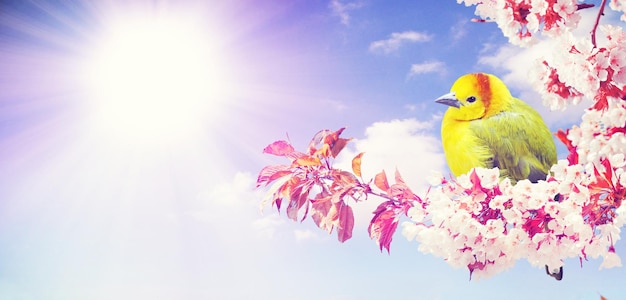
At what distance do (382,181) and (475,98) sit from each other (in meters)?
0.54

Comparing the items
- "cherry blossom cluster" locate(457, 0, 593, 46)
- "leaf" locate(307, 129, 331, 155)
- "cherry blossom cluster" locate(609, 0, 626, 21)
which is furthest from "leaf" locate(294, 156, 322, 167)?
"cherry blossom cluster" locate(609, 0, 626, 21)

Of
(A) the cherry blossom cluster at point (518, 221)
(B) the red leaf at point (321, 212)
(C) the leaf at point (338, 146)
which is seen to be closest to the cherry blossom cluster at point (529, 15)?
(A) the cherry blossom cluster at point (518, 221)

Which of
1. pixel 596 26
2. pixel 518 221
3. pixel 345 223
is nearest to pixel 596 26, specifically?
pixel 596 26

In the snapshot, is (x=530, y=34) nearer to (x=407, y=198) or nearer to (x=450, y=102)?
(x=407, y=198)

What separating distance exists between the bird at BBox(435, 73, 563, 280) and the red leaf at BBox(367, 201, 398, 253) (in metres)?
0.44

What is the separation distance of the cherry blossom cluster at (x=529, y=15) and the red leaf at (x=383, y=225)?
1.15 ft

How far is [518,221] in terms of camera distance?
0.81m

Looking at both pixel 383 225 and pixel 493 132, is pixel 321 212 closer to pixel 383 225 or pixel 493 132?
pixel 383 225

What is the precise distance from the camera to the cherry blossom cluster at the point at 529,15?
79cm

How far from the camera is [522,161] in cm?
130

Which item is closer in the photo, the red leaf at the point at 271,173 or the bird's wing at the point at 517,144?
the red leaf at the point at 271,173

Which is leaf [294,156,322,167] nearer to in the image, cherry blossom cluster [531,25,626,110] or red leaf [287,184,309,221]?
red leaf [287,184,309,221]

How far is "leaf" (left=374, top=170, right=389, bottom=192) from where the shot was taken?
928 millimetres

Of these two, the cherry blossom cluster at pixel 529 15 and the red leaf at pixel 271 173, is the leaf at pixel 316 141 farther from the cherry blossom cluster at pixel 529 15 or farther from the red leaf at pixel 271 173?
the cherry blossom cluster at pixel 529 15
